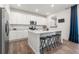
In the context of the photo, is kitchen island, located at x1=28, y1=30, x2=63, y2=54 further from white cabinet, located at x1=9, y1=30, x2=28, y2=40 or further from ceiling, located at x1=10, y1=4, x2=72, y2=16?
ceiling, located at x1=10, y1=4, x2=72, y2=16

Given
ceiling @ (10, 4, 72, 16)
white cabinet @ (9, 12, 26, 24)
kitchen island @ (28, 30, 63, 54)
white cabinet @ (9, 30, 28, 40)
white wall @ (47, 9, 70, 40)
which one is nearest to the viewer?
kitchen island @ (28, 30, 63, 54)

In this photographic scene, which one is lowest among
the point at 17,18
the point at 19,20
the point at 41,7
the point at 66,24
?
the point at 66,24

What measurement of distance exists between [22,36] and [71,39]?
348cm

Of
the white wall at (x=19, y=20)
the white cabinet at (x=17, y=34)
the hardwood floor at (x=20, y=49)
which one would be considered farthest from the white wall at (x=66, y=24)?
the hardwood floor at (x=20, y=49)

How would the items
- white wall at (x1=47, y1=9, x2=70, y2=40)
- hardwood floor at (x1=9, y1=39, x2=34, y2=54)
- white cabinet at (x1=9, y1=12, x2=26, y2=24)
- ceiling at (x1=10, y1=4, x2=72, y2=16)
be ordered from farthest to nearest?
1. white wall at (x1=47, y1=9, x2=70, y2=40)
2. white cabinet at (x1=9, y1=12, x2=26, y2=24)
3. ceiling at (x1=10, y1=4, x2=72, y2=16)
4. hardwood floor at (x1=9, y1=39, x2=34, y2=54)

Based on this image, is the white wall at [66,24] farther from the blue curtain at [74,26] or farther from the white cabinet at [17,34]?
the white cabinet at [17,34]

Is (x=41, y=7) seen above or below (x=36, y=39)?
above

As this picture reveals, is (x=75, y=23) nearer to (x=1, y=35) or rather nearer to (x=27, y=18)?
(x=27, y=18)

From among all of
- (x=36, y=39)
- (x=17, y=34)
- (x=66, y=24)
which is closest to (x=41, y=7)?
(x=66, y=24)

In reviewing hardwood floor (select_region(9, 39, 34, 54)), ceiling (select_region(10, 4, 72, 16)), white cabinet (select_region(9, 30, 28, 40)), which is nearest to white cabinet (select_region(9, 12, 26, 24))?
ceiling (select_region(10, 4, 72, 16))

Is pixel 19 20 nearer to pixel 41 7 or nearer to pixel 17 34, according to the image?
pixel 17 34

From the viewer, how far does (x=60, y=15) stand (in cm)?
573

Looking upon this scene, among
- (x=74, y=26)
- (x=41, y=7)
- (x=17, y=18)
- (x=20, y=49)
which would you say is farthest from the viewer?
(x=17, y=18)
